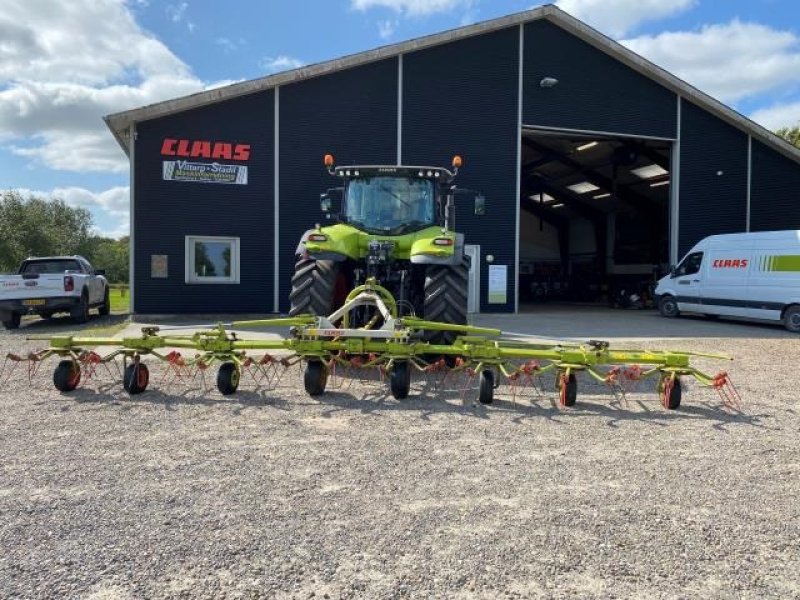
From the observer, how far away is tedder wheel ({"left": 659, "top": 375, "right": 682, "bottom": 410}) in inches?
234

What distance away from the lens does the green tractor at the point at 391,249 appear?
311 inches

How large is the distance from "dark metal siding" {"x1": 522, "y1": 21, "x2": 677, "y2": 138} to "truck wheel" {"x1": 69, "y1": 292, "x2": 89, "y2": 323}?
12919mm

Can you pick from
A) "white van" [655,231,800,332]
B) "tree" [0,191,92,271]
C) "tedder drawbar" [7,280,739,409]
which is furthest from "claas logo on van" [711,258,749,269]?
"tree" [0,191,92,271]

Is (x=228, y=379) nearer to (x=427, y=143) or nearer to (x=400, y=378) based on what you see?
(x=400, y=378)

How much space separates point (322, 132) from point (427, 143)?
2.94 meters

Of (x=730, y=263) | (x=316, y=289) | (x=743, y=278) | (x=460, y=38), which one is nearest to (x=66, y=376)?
(x=316, y=289)

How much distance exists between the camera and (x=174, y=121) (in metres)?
15.2

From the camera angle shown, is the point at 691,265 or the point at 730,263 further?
the point at 691,265

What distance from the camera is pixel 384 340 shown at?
21.8 feet

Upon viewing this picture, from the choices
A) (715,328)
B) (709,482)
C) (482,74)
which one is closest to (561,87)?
(482,74)

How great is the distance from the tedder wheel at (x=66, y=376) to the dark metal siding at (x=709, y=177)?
18035 mm

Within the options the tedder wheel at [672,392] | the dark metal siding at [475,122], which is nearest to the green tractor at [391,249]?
the tedder wheel at [672,392]

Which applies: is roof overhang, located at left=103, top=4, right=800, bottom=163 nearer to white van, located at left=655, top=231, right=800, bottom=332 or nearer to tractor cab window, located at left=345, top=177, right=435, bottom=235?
white van, located at left=655, top=231, right=800, bottom=332

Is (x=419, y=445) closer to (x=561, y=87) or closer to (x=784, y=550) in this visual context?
(x=784, y=550)
